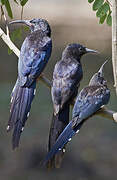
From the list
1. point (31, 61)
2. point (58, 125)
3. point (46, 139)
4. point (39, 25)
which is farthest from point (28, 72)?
point (46, 139)

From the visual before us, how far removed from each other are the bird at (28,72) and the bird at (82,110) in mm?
216

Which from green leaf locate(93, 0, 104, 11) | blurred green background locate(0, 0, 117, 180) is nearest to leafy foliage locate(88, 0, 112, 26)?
green leaf locate(93, 0, 104, 11)

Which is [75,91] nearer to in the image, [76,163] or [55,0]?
[76,163]

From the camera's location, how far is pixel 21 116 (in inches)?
161

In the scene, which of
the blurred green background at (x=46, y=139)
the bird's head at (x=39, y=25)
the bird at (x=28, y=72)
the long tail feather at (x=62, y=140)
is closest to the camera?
the long tail feather at (x=62, y=140)

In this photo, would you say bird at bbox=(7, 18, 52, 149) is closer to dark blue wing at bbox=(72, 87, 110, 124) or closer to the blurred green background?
dark blue wing at bbox=(72, 87, 110, 124)

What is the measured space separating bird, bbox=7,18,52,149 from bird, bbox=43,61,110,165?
8.5 inches

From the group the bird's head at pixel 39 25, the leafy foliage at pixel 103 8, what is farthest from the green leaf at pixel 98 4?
the bird's head at pixel 39 25

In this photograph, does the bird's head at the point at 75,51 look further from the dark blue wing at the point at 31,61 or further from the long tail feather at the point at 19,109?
the long tail feather at the point at 19,109

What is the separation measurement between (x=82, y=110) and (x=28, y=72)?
0.44m

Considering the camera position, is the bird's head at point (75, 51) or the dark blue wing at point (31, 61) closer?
the dark blue wing at point (31, 61)

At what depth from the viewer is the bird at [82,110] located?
158 inches

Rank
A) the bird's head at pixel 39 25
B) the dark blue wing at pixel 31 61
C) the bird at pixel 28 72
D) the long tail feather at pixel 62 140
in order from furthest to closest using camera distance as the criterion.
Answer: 1. the bird's head at pixel 39 25
2. the dark blue wing at pixel 31 61
3. the bird at pixel 28 72
4. the long tail feather at pixel 62 140

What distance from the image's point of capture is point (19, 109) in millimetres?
4152
